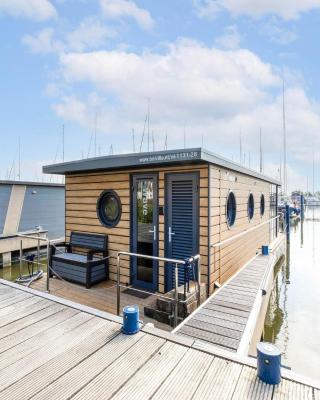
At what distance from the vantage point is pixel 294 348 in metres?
5.07

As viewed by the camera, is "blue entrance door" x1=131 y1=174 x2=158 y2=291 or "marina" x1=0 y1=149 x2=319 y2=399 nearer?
"marina" x1=0 y1=149 x2=319 y2=399

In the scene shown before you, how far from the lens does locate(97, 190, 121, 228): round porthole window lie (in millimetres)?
6641

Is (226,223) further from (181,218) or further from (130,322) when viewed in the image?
(130,322)

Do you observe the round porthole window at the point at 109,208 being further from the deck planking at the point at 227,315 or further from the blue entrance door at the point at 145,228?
the deck planking at the point at 227,315

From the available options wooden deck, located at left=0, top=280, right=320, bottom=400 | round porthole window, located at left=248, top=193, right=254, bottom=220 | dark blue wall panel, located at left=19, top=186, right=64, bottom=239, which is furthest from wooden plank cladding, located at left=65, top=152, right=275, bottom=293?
dark blue wall panel, located at left=19, top=186, right=64, bottom=239

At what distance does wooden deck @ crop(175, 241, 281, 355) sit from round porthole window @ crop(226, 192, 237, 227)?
1.62 m

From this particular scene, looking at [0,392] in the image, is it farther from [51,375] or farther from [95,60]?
[95,60]

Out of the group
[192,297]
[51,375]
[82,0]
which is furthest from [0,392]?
[82,0]

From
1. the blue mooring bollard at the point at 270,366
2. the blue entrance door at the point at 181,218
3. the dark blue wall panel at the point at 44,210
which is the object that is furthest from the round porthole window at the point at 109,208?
the dark blue wall panel at the point at 44,210

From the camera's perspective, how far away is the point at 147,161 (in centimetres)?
542

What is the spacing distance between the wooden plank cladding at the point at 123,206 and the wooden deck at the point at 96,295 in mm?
522

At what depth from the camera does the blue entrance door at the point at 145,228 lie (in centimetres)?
600

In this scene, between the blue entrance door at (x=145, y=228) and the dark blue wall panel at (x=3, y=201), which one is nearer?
the blue entrance door at (x=145, y=228)

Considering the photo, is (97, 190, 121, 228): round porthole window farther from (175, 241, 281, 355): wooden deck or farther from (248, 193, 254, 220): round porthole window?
(248, 193, 254, 220): round porthole window
